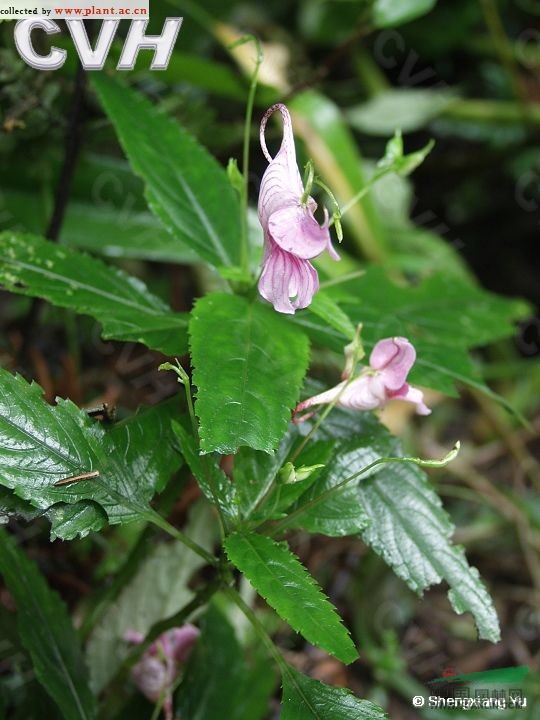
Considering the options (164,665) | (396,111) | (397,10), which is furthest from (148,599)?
(396,111)

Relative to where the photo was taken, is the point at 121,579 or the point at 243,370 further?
the point at 121,579

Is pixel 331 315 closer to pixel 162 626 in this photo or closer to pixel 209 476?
pixel 209 476

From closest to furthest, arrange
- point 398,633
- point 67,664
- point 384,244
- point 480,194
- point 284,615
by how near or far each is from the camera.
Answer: point 284,615 → point 67,664 → point 398,633 → point 384,244 → point 480,194

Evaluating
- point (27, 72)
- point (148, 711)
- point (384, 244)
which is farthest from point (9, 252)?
point (384, 244)

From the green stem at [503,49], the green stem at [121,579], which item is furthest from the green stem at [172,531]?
the green stem at [503,49]

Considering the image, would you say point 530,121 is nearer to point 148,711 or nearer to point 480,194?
point 480,194

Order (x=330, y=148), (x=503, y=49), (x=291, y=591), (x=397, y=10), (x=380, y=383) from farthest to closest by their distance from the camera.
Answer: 1. (x=503, y=49)
2. (x=330, y=148)
3. (x=397, y=10)
4. (x=380, y=383)
5. (x=291, y=591)

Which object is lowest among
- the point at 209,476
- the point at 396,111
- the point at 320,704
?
the point at 396,111
